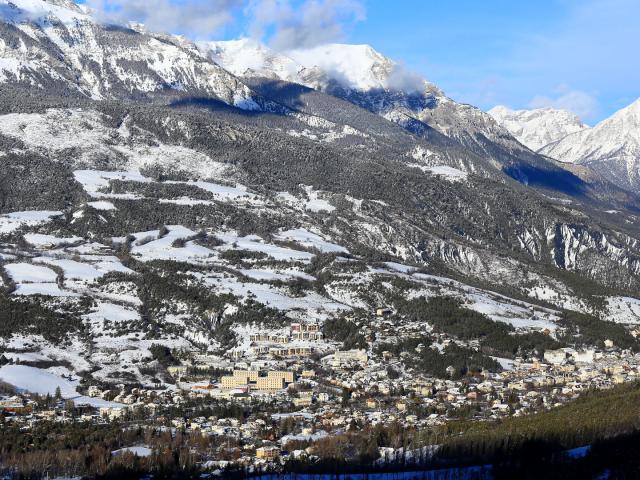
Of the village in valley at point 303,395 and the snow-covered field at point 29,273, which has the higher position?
the snow-covered field at point 29,273

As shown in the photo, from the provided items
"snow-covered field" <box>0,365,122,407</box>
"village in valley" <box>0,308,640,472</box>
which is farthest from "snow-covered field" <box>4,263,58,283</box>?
"snow-covered field" <box>0,365,122,407</box>

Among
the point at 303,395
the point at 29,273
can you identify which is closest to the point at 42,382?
the point at 303,395

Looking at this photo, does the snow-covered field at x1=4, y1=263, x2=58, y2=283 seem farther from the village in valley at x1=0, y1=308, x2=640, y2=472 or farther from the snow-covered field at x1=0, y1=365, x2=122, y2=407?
the snow-covered field at x1=0, y1=365, x2=122, y2=407

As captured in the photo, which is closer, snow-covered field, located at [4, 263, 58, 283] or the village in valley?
the village in valley

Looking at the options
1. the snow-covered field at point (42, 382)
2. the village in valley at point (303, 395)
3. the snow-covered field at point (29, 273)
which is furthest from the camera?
the snow-covered field at point (29, 273)

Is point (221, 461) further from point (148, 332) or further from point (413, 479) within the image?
point (148, 332)

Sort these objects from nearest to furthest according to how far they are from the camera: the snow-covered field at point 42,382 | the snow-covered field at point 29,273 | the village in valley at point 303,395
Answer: the village in valley at point 303,395 < the snow-covered field at point 42,382 < the snow-covered field at point 29,273

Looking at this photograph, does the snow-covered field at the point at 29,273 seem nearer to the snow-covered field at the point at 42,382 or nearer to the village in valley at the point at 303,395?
the village in valley at the point at 303,395

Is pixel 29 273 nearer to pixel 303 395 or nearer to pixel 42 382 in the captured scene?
pixel 42 382

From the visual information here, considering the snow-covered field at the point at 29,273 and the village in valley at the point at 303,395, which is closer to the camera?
the village in valley at the point at 303,395

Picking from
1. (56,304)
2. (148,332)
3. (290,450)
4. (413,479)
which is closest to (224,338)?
(148,332)

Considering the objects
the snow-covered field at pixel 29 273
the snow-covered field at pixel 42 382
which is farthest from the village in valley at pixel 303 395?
the snow-covered field at pixel 29 273
